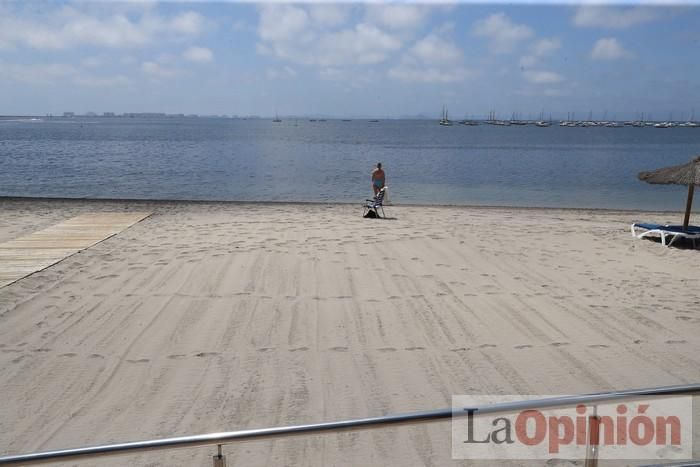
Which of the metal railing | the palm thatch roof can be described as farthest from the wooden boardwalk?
Answer: the palm thatch roof

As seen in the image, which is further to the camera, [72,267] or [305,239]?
[305,239]

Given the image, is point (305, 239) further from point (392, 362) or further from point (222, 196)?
point (222, 196)

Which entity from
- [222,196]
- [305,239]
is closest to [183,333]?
[305,239]

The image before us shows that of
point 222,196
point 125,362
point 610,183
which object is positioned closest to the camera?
point 125,362

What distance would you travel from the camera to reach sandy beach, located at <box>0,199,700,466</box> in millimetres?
4484

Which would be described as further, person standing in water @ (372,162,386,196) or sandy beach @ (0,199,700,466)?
person standing in water @ (372,162,386,196)

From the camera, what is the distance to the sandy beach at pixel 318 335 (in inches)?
177

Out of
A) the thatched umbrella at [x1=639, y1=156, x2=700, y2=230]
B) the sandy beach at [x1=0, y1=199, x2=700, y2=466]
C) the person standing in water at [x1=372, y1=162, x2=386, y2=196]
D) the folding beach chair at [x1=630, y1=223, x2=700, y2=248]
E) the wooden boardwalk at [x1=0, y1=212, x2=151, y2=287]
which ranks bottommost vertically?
the sandy beach at [x1=0, y1=199, x2=700, y2=466]

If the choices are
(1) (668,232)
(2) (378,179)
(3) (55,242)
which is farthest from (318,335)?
(2) (378,179)

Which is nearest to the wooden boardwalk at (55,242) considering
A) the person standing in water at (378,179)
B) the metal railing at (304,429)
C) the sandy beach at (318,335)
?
the sandy beach at (318,335)

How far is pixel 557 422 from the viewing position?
4.11m

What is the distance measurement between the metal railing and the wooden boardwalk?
6.75 m

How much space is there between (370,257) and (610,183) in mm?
24177
